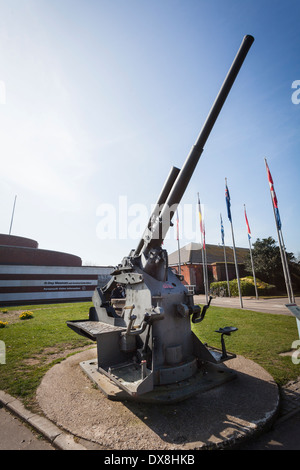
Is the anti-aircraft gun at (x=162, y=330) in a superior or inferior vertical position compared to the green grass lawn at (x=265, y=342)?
superior

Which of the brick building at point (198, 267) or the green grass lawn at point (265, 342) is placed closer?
the green grass lawn at point (265, 342)

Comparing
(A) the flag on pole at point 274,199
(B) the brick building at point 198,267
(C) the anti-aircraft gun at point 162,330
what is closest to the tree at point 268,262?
(B) the brick building at point 198,267

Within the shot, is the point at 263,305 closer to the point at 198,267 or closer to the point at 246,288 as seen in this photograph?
the point at 246,288

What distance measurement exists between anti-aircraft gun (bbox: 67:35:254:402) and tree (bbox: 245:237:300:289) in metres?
28.5

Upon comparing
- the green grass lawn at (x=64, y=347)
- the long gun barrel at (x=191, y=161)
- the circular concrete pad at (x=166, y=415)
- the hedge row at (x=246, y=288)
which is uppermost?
the long gun barrel at (x=191, y=161)

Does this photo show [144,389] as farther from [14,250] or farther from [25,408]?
[14,250]

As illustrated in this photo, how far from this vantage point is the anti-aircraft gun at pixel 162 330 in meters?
3.93

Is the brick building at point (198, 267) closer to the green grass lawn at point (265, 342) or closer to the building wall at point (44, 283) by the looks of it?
the building wall at point (44, 283)

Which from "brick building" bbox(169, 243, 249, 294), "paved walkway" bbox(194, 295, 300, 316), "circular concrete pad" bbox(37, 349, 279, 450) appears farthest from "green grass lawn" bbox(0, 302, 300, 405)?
"brick building" bbox(169, 243, 249, 294)

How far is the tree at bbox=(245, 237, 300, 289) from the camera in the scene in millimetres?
29516

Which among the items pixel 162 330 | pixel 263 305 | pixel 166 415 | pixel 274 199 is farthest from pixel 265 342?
pixel 263 305

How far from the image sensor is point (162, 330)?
4.16 m

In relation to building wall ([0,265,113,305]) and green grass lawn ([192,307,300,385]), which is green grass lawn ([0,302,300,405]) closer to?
green grass lawn ([192,307,300,385])

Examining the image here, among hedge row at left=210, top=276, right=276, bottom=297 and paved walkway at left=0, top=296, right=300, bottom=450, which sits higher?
hedge row at left=210, top=276, right=276, bottom=297
